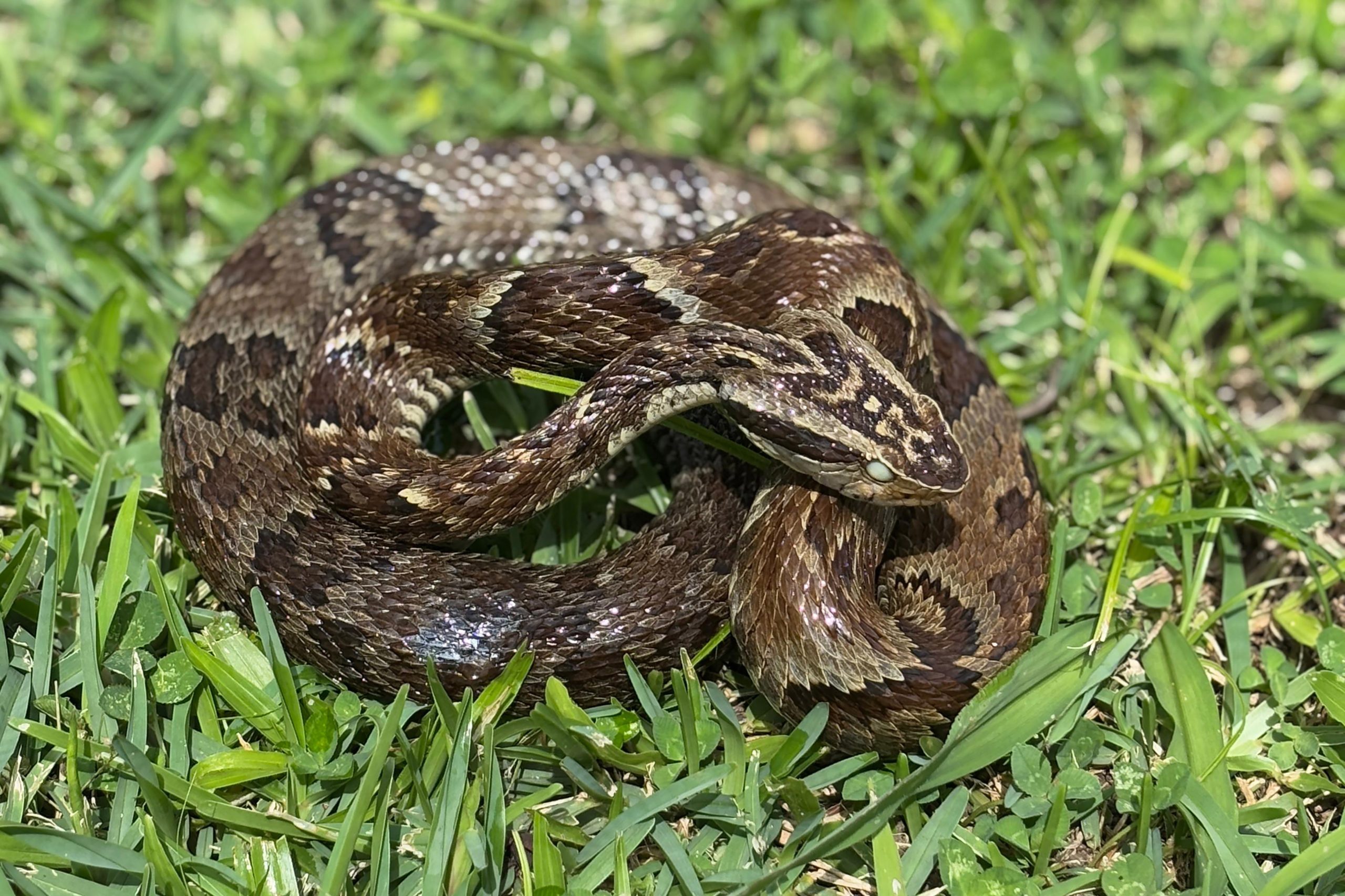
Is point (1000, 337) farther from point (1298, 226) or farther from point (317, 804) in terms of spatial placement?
point (317, 804)

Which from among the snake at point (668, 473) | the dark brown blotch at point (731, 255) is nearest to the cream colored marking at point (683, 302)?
the snake at point (668, 473)

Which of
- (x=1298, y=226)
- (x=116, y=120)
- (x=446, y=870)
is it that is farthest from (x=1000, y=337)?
(x=116, y=120)

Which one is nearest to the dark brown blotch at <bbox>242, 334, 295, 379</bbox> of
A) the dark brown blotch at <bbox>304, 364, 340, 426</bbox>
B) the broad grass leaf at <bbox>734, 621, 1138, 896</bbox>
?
the dark brown blotch at <bbox>304, 364, 340, 426</bbox>

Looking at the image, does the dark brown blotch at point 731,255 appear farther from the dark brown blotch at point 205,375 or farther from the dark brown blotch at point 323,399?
the dark brown blotch at point 205,375

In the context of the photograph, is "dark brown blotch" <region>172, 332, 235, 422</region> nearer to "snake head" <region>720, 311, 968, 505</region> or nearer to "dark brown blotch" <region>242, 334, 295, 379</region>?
"dark brown blotch" <region>242, 334, 295, 379</region>

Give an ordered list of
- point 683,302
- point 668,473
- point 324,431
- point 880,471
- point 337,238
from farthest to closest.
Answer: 1. point 337,238
2. point 668,473
3. point 324,431
4. point 683,302
5. point 880,471

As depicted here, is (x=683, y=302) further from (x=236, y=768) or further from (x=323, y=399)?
(x=236, y=768)

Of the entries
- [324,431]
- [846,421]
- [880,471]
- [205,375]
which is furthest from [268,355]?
[880,471]
